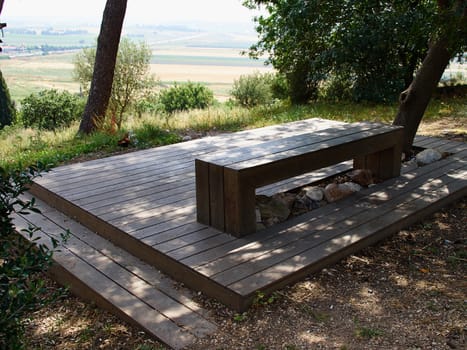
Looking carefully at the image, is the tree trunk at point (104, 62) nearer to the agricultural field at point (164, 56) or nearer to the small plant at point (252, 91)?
the small plant at point (252, 91)

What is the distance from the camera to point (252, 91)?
14.0 m

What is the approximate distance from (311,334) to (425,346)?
56 cm

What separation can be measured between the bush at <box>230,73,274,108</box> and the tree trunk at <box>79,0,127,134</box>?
551 cm

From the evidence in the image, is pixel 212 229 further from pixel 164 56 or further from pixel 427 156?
pixel 164 56

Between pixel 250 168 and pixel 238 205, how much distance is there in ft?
0.86

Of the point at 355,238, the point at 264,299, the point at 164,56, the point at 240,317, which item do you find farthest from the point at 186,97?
the point at 164,56

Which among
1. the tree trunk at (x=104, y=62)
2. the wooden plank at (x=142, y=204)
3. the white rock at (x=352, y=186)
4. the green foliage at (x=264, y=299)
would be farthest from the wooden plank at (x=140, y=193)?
the tree trunk at (x=104, y=62)

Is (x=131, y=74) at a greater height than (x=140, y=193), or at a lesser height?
greater

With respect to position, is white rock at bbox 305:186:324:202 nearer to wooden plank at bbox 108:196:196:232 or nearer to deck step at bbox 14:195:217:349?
wooden plank at bbox 108:196:196:232

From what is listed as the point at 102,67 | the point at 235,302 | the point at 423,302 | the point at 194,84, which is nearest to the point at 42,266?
the point at 235,302

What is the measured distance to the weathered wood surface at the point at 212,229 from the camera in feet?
10.3

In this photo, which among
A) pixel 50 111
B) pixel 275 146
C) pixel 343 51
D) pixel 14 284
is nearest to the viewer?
pixel 14 284

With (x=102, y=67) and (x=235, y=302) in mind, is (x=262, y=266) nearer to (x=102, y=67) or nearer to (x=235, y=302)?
(x=235, y=302)

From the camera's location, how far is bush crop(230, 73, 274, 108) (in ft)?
45.8
